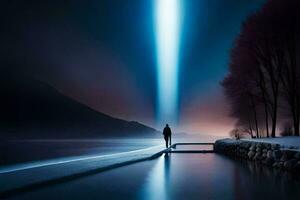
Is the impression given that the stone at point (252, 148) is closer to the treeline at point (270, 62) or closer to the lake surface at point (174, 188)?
the treeline at point (270, 62)

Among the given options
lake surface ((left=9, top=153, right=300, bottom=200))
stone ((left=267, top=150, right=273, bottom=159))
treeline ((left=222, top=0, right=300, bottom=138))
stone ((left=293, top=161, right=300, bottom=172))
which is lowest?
lake surface ((left=9, top=153, right=300, bottom=200))

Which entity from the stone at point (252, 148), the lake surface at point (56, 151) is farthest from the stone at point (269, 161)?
the lake surface at point (56, 151)

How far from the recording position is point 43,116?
132875 millimetres

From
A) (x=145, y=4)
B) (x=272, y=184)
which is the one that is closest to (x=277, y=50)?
(x=145, y=4)

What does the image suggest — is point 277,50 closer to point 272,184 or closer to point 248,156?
point 248,156

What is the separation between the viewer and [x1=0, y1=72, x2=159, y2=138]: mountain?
12150 cm

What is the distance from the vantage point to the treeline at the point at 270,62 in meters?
20.4

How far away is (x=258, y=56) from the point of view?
2277 centimetres

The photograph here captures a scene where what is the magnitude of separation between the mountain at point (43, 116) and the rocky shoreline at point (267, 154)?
93740 mm

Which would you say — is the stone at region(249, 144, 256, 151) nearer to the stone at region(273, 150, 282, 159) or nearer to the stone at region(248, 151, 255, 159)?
the stone at region(248, 151, 255, 159)

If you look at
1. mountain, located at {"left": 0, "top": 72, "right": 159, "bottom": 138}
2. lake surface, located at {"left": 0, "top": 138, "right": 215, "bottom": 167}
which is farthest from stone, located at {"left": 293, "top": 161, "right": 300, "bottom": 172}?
mountain, located at {"left": 0, "top": 72, "right": 159, "bottom": 138}

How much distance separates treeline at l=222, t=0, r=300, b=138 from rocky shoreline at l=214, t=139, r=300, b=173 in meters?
3.22

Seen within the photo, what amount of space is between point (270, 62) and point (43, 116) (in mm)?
119104

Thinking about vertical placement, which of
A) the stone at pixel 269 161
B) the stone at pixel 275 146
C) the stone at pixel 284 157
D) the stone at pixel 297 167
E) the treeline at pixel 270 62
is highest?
the treeline at pixel 270 62
